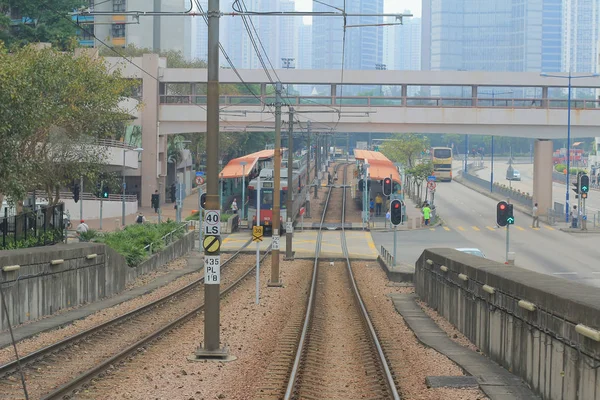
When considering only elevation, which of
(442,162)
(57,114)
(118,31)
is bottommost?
(442,162)

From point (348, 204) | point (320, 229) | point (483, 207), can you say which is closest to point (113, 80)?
point (320, 229)

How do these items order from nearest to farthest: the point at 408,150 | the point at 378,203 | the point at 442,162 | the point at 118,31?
1. the point at 378,203
2. the point at 408,150
3. the point at 442,162
4. the point at 118,31

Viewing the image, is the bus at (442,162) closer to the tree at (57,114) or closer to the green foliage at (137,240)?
the green foliage at (137,240)

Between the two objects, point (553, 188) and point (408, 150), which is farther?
point (553, 188)

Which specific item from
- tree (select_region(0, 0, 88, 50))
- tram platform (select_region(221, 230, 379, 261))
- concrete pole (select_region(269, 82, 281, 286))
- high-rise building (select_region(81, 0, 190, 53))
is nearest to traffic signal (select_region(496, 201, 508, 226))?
concrete pole (select_region(269, 82, 281, 286))

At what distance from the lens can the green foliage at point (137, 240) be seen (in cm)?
3306

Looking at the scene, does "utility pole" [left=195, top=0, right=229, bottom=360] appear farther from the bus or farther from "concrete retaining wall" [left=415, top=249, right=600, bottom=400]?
the bus

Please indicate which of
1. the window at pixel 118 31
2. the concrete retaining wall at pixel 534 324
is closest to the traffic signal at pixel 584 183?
the concrete retaining wall at pixel 534 324

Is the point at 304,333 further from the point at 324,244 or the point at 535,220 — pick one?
the point at 535,220

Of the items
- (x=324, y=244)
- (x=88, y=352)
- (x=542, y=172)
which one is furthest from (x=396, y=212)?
Answer: (x=542, y=172)

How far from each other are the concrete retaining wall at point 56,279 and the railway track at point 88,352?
1.96 m

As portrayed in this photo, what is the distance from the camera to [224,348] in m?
16.6

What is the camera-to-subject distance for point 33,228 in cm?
2672

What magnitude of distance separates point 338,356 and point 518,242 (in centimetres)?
3812
